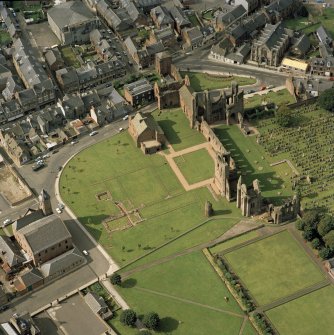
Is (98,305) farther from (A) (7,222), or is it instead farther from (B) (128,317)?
(A) (7,222)

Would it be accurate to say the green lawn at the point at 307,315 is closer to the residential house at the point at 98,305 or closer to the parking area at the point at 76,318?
the residential house at the point at 98,305

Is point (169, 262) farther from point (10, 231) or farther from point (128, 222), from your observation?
point (10, 231)

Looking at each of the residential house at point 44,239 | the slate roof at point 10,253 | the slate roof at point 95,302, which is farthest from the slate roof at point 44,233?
the slate roof at point 95,302

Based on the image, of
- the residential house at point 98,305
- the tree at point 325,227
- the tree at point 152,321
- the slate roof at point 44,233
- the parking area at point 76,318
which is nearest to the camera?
the tree at point 152,321

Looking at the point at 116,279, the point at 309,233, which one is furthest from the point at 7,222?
the point at 309,233

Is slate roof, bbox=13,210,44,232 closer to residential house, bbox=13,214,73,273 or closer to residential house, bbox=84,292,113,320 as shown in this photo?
residential house, bbox=13,214,73,273

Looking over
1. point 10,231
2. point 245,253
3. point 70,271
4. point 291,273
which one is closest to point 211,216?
point 245,253

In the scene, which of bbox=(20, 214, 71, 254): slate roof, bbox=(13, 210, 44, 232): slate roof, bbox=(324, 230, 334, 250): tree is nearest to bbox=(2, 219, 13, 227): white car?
bbox=(13, 210, 44, 232): slate roof
